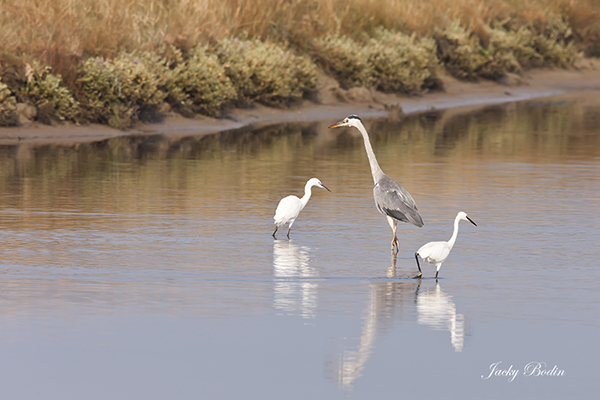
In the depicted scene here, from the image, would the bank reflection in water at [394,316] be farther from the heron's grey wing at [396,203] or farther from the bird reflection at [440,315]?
the heron's grey wing at [396,203]

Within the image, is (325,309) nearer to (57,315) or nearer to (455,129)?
(57,315)

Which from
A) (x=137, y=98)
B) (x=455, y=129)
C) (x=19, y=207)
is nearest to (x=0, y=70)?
(x=137, y=98)

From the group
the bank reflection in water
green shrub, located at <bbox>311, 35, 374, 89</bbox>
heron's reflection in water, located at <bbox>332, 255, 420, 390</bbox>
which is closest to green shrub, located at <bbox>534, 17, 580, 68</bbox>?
green shrub, located at <bbox>311, 35, 374, 89</bbox>

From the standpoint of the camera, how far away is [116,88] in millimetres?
21266

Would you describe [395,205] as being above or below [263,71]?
below

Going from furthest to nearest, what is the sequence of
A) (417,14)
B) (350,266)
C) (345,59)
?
1. (417,14)
2. (345,59)
3. (350,266)

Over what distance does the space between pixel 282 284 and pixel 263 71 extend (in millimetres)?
16134

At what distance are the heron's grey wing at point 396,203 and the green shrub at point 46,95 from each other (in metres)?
10.8

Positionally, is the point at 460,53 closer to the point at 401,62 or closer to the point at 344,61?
the point at 401,62

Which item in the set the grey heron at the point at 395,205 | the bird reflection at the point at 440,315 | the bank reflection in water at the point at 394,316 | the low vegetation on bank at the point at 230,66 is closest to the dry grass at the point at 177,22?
the low vegetation on bank at the point at 230,66

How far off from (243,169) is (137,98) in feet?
17.5

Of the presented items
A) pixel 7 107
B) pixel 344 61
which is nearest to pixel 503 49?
pixel 344 61

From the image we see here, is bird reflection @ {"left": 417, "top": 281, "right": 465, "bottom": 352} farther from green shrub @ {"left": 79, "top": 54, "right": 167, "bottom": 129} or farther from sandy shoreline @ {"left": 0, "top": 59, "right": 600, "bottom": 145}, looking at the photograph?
green shrub @ {"left": 79, "top": 54, "right": 167, "bottom": 129}

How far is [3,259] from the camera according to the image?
966 centimetres
